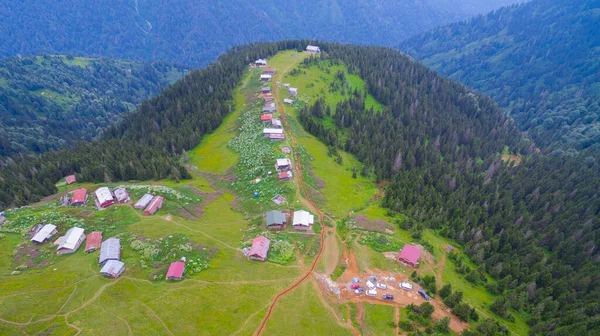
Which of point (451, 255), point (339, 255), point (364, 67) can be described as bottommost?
point (451, 255)

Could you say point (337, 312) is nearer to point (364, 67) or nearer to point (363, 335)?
point (363, 335)

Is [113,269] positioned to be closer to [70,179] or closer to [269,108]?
[70,179]

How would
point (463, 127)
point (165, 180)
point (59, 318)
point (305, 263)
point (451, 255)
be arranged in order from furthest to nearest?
point (463, 127), point (165, 180), point (451, 255), point (305, 263), point (59, 318)

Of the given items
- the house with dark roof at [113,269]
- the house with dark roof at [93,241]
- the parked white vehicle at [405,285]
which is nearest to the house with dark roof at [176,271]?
the house with dark roof at [113,269]

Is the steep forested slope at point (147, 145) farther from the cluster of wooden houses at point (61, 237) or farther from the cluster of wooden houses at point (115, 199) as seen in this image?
the cluster of wooden houses at point (61, 237)

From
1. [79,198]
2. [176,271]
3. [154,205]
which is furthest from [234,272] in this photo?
[79,198]

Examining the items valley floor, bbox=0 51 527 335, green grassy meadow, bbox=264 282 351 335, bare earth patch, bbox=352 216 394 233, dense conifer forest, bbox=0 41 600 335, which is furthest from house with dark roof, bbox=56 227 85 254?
bare earth patch, bbox=352 216 394 233

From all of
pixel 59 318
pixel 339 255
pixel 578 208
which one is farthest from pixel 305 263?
pixel 578 208
